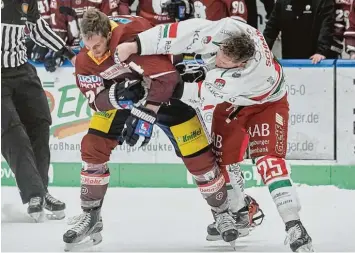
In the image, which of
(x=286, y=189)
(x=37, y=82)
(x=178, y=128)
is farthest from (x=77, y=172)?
(x=286, y=189)

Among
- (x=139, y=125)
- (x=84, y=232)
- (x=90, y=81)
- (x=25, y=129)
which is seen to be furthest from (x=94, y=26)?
(x=25, y=129)

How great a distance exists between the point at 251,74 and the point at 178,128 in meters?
0.55

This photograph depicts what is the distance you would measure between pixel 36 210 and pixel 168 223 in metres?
0.73

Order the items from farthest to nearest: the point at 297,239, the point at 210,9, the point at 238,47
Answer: the point at 210,9, the point at 297,239, the point at 238,47

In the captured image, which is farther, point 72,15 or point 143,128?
point 72,15

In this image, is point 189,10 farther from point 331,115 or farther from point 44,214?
point 44,214

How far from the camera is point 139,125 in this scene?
4391 millimetres

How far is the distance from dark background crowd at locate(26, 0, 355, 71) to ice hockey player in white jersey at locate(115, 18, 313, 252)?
201 centimetres

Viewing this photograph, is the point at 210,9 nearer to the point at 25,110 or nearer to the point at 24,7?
the point at 24,7

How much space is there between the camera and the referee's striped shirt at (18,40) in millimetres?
5715

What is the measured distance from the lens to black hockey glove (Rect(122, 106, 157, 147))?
4391 millimetres

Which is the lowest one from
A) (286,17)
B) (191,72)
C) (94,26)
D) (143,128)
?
(286,17)

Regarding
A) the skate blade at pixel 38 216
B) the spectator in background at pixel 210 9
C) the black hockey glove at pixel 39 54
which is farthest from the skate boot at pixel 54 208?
the spectator in background at pixel 210 9

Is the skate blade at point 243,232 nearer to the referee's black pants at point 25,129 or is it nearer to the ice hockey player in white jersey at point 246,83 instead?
the ice hockey player in white jersey at point 246,83
